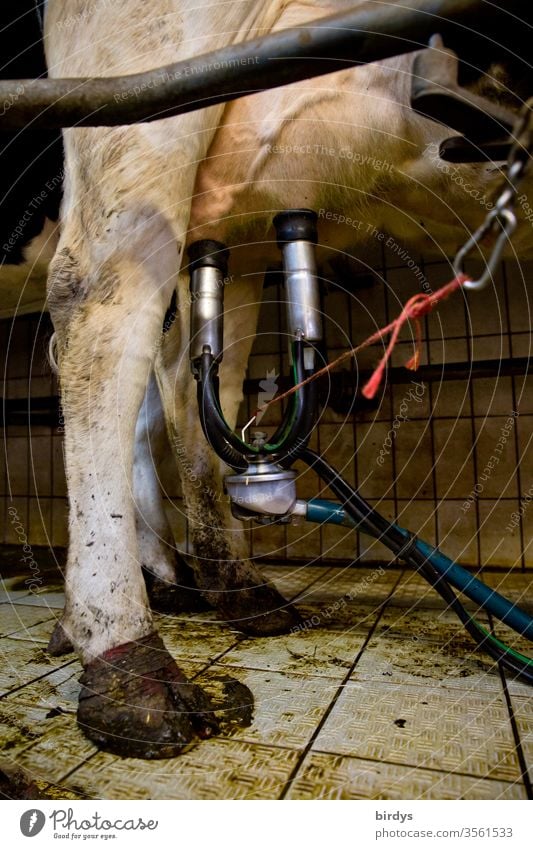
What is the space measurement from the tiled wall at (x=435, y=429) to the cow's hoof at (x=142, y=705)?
961mm

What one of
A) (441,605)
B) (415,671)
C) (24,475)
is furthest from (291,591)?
(24,475)

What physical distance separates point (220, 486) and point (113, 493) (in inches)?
15.4

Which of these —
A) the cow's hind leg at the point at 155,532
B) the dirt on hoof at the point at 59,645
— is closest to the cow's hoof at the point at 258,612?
the cow's hind leg at the point at 155,532

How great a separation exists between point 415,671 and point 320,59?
30.1 inches

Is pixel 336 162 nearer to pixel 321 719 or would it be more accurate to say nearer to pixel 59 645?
pixel 321 719

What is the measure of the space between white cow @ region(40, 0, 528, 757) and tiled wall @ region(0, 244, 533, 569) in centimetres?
62

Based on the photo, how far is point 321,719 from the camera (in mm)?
597

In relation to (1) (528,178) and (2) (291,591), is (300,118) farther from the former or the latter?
(2) (291,591)

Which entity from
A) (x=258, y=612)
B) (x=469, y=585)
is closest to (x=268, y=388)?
A: (x=258, y=612)

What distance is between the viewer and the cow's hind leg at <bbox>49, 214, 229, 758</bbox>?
0.57 metres

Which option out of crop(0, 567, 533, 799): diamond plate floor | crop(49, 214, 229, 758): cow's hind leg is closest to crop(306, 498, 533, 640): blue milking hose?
crop(0, 567, 533, 799): diamond plate floor
